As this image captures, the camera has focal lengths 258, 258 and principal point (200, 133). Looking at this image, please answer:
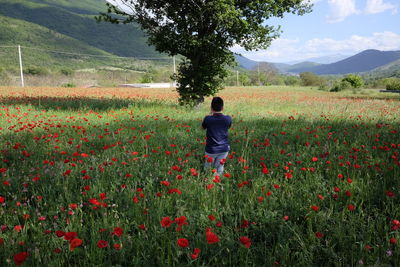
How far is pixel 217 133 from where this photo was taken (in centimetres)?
373

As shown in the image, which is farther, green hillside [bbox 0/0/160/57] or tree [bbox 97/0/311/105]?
green hillside [bbox 0/0/160/57]

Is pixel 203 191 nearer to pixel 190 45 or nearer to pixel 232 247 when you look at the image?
pixel 232 247

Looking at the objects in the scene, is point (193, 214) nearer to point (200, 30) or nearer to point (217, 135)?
point (217, 135)

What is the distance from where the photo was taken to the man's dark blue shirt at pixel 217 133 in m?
3.73

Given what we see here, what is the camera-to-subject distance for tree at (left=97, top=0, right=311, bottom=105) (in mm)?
9367

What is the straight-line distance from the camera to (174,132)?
592 cm

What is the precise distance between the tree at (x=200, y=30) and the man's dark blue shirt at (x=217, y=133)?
19.4 ft

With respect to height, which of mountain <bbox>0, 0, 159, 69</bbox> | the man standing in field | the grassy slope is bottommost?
the man standing in field

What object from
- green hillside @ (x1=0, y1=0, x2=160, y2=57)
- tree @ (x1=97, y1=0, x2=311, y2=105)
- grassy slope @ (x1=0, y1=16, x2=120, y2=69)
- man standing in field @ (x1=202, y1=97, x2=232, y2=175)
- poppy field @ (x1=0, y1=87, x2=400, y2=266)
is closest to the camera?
poppy field @ (x1=0, y1=87, x2=400, y2=266)

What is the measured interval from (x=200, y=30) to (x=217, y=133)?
748cm

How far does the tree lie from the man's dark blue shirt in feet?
19.4

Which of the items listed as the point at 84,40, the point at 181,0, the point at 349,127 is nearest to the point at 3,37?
the point at 84,40

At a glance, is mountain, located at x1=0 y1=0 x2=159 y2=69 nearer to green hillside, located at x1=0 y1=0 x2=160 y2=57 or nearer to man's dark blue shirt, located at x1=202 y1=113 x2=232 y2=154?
green hillside, located at x1=0 y1=0 x2=160 y2=57

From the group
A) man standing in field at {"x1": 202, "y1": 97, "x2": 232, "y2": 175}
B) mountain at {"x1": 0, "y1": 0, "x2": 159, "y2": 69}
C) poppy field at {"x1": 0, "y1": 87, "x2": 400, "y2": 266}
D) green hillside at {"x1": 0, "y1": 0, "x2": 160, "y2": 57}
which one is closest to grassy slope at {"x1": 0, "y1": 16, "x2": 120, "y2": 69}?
mountain at {"x1": 0, "y1": 0, "x2": 159, "y2": 69}
